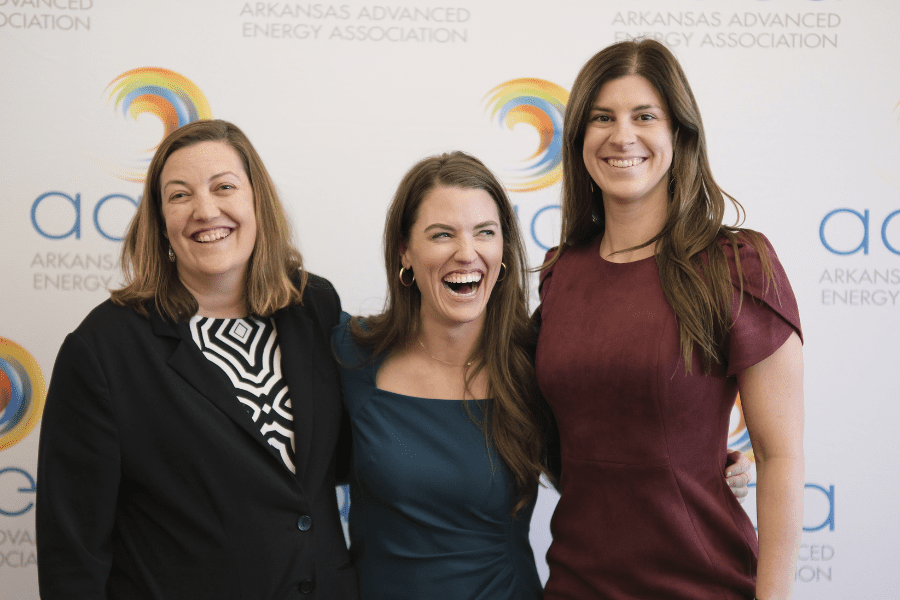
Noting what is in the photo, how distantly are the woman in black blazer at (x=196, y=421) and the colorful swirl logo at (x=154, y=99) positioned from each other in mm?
972

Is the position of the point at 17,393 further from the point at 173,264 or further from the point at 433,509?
the point at 433,509

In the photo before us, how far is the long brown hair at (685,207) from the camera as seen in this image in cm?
134

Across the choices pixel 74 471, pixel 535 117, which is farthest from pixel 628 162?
pixel 74 471

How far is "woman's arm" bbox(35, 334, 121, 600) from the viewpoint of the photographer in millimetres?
1378

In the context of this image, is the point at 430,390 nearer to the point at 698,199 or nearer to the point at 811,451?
the point at 698,199

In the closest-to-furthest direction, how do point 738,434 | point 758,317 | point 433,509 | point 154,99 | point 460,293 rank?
point 758,317 → point 433,509 → point 460,293 → point 154,99 → point 738,434

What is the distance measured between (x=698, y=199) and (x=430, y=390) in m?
0.76

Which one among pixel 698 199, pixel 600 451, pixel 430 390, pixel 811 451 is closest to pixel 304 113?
pixel 430 390

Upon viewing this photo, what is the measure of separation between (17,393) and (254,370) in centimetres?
150

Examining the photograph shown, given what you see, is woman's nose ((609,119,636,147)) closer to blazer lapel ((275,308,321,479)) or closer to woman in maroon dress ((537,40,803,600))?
woman in maroon dress ((537,40,803,600))

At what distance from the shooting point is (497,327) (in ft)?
5.65

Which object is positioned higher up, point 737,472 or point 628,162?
point 628,162

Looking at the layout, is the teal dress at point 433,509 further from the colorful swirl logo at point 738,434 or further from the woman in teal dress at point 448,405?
the colorful swirl logo at point 738,434

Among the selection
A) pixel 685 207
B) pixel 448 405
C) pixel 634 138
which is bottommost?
pixel 448 405
